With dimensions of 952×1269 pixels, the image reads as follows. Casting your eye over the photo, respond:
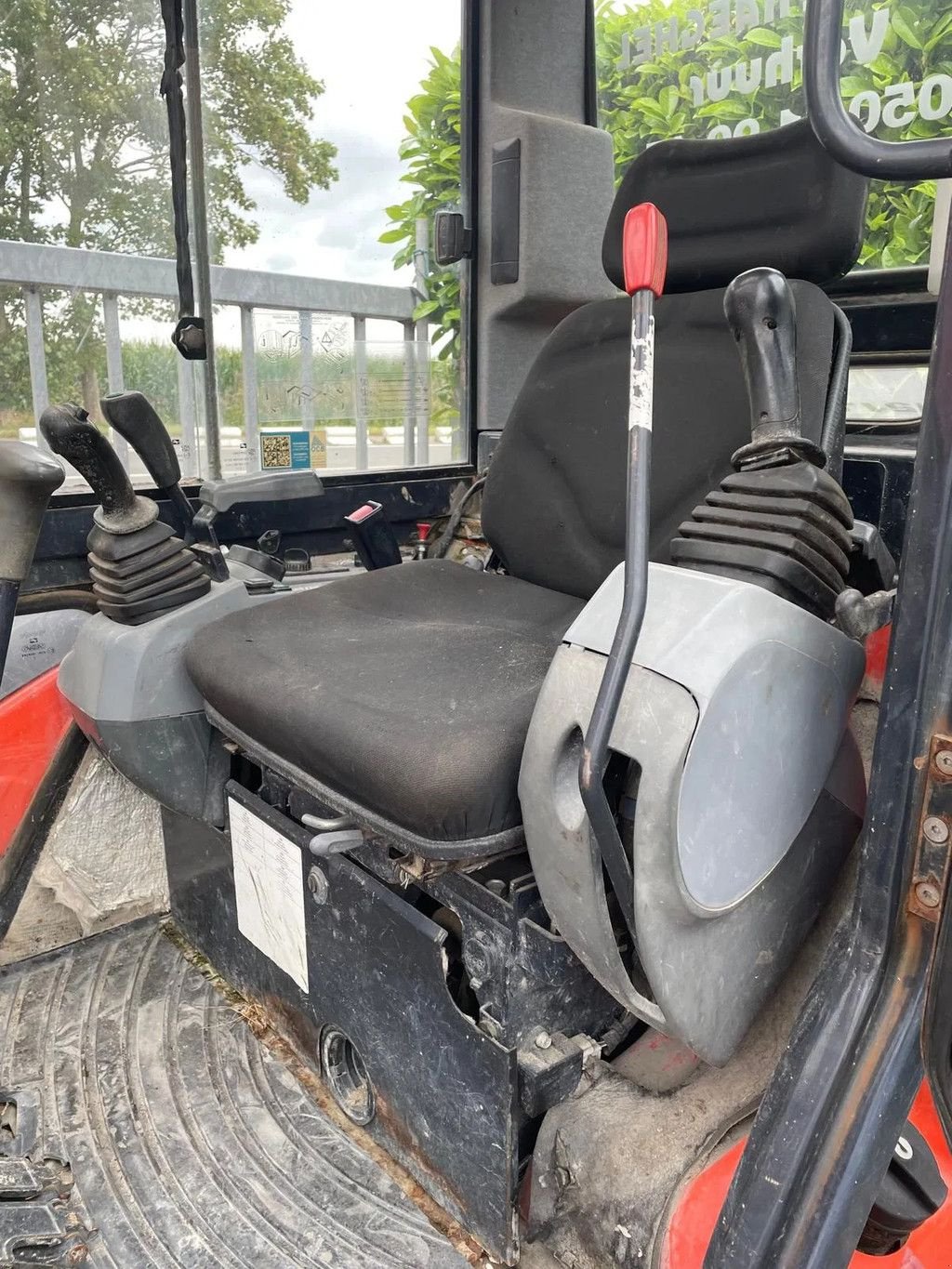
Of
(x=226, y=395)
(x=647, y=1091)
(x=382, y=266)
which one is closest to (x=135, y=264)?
(x=226, y=395)

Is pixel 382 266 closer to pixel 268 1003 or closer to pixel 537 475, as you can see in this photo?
pixel 537 475

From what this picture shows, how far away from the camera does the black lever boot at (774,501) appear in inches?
30.6

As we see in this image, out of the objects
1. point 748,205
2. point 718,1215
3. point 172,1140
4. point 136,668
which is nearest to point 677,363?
point 748,205

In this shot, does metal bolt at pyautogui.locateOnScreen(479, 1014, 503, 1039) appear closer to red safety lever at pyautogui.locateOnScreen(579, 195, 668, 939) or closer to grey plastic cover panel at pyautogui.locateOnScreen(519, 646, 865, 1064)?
grey plastic cover panel at pyautogui.locateOnScreen(519, 646, 865, 1064)

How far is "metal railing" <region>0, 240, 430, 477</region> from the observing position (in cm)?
168

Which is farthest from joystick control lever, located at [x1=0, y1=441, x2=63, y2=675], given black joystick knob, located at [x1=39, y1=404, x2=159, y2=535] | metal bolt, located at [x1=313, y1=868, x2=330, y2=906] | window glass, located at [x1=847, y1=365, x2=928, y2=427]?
window glass, located at [x1=847, y1=365, x2=928, y2=427]

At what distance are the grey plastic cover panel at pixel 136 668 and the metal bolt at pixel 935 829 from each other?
99 cm

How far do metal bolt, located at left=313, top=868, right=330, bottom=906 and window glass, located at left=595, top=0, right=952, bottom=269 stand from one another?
3.78 feet

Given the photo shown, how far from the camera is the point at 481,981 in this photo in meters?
0.97

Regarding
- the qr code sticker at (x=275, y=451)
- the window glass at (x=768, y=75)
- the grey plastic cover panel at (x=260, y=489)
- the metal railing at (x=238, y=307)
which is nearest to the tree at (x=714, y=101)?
the window glass at (x=768, y=75)

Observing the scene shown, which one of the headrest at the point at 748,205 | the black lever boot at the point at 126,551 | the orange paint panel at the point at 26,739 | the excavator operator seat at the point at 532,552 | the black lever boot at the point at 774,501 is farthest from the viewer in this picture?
the orange paint panel at the point at 26,739

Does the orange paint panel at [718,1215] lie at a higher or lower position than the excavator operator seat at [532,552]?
lower

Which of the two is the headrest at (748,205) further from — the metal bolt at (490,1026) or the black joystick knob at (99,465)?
the metal bolt at (490,1026)

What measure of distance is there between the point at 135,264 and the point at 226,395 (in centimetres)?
29
